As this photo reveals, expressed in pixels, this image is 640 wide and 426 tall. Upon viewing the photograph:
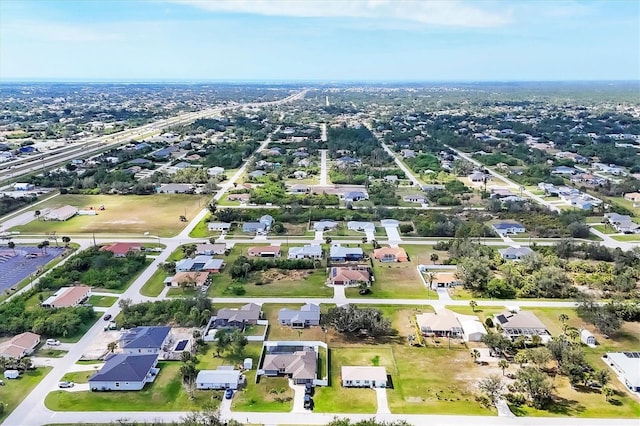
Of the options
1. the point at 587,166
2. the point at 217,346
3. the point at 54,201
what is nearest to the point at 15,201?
the point at 54,201

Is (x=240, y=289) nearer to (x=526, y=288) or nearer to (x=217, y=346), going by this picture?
(x=217, y=346)

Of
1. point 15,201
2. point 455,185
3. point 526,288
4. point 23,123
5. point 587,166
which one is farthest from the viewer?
point 23,123

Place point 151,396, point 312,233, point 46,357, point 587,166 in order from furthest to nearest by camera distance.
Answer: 1. point 587,166
2. point 312,233
3. point 46,357
4. point 151,396

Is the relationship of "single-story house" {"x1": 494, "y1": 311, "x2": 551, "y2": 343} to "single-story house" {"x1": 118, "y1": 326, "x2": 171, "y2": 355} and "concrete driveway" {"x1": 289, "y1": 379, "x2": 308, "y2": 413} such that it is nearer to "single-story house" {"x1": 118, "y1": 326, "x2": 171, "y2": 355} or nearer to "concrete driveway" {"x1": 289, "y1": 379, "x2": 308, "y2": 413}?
"concrete driveway" {"x1": 289, "y1": 379, "x2": 308, "y2": 413}

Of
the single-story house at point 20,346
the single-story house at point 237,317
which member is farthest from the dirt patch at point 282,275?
the single-story house at point 20,346

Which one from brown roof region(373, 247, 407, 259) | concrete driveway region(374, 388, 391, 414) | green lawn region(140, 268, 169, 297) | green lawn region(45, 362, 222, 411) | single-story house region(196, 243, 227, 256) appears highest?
brown roof region(373, 247, 407, 259)

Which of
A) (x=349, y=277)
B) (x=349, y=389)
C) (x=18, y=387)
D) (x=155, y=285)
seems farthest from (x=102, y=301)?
(x=349, y=389)

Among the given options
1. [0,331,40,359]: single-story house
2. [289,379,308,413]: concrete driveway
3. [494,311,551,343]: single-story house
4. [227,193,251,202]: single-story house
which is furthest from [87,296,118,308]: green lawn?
[227,193,251,202]: single-story house
